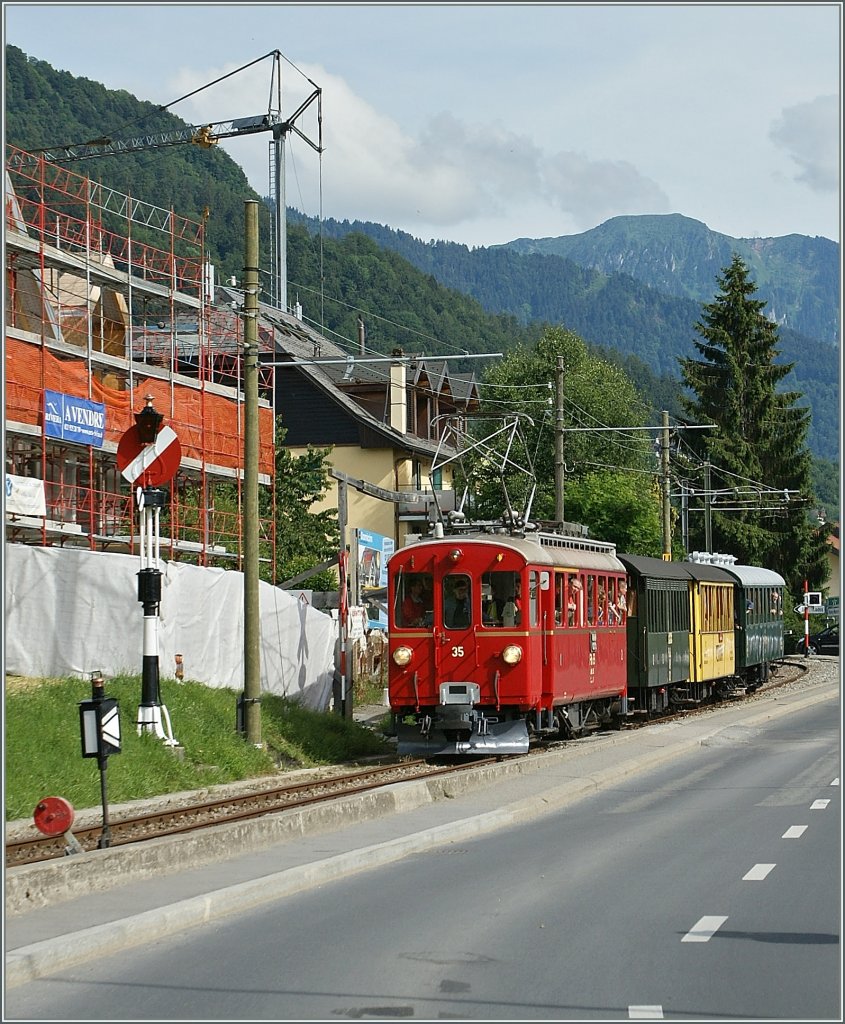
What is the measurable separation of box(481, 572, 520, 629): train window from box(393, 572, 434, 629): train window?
86 centimetres

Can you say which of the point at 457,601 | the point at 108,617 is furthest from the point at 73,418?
the point at 457,601

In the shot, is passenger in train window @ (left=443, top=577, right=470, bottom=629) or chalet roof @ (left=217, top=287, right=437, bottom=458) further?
chalet roof @ (left=217, top=287, right=437, bottom=458)

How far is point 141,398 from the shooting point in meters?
34.2

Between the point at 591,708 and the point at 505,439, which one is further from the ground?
the point at 505,439

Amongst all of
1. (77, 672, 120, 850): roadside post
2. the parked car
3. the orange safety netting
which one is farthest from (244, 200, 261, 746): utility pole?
the parked car

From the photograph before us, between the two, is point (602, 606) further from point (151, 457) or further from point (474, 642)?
point (151, 457)

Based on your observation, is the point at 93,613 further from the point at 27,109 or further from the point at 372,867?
the point at 27,109

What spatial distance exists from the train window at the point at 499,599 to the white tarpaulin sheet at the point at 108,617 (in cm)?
503

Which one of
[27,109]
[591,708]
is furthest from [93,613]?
[27,109]

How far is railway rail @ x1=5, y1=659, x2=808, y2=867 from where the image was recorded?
13.7 meters

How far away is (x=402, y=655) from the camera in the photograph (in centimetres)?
2344

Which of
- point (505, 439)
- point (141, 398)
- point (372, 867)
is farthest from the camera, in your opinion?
point (505, 439)

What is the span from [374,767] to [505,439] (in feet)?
148

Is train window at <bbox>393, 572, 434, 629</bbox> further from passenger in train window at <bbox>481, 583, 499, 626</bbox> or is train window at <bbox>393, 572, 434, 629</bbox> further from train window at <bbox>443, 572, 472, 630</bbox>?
passenger in train window at <bbox>481, 583, 499, 626</bbox>
